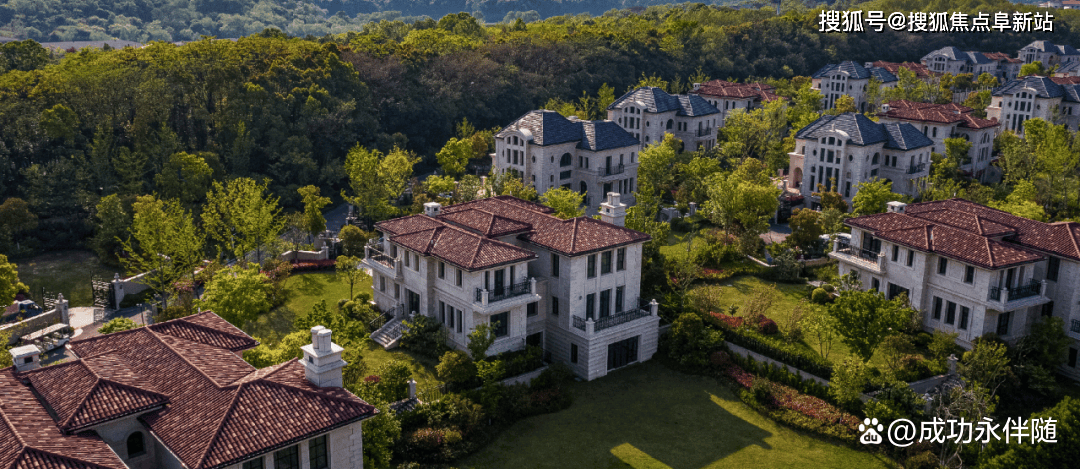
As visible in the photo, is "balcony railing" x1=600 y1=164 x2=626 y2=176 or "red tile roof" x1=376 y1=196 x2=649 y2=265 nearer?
"red tile roof" x1=376 y1=196 x2=649 y2=265

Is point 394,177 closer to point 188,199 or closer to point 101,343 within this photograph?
point 188,199

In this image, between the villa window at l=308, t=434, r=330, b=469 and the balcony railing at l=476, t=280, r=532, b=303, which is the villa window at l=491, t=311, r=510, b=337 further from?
the villa window at l=308, t=434, r=330, b=469

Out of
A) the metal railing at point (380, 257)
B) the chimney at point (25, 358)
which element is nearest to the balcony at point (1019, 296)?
the metal railing at point (380, 257)

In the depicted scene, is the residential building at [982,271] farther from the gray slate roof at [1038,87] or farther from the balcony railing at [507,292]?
the gray slate roof at [1038,87]

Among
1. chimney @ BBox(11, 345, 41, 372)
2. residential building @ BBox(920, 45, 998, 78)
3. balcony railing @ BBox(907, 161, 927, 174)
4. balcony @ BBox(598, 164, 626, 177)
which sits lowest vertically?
chimney @ BBox(11, 345, 41, 372)

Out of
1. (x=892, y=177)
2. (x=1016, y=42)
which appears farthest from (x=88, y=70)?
(x=1016, y=42)

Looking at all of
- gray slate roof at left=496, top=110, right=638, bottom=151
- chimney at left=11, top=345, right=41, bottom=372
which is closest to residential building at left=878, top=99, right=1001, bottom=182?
gray slate roof at left=496, top=110, right=638, bottom=151

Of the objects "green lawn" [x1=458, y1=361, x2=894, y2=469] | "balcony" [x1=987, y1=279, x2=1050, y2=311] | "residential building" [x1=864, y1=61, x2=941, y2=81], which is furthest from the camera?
"residential building" [x1=864, y1=61, x2=941, y2=81]
